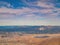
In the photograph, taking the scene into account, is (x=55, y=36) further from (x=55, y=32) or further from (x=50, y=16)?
(x=50, y=16)

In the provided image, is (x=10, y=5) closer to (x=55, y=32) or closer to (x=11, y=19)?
(x=11, y=19)

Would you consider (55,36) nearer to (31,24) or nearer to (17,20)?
(31,24)

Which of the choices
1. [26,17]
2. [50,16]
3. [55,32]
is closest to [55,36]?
[55,32]

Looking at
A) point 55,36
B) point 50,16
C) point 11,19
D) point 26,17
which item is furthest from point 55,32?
point 11,19

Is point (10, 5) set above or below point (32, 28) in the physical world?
above

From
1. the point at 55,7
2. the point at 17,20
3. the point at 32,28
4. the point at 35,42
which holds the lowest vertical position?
the point at 35,42

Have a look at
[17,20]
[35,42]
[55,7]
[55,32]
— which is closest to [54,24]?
[55,32]

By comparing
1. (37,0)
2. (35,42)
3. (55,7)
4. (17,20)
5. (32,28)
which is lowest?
(35,42)

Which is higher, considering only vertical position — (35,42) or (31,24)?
(31,24)
